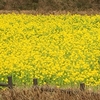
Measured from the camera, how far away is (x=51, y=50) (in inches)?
676

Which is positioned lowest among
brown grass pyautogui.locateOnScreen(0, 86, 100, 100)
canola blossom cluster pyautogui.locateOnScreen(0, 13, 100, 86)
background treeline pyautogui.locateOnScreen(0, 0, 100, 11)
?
brown grass pyautogui.locateOnScreen(0, 86, 100, 100)

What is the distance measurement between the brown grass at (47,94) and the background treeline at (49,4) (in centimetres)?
2750

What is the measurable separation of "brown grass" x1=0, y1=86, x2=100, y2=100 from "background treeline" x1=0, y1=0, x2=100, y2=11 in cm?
2750

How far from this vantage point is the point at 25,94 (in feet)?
29.9

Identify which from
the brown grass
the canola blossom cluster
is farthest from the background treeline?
the brown grass

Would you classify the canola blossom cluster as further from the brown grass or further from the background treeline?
the background treeline

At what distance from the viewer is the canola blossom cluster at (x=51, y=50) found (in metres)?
13.7

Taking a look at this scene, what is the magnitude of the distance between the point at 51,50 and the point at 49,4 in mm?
21603

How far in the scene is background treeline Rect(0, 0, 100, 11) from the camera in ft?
122

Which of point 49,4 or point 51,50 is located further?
point 49,4

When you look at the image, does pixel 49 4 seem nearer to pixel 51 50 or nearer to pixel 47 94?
pixel 51 50

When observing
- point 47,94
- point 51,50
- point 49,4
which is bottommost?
point 47,94

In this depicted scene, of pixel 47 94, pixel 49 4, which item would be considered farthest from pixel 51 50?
pixel 49 4

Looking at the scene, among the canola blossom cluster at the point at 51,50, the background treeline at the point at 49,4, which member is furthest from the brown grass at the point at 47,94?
the background treeline at the point at 49,4
